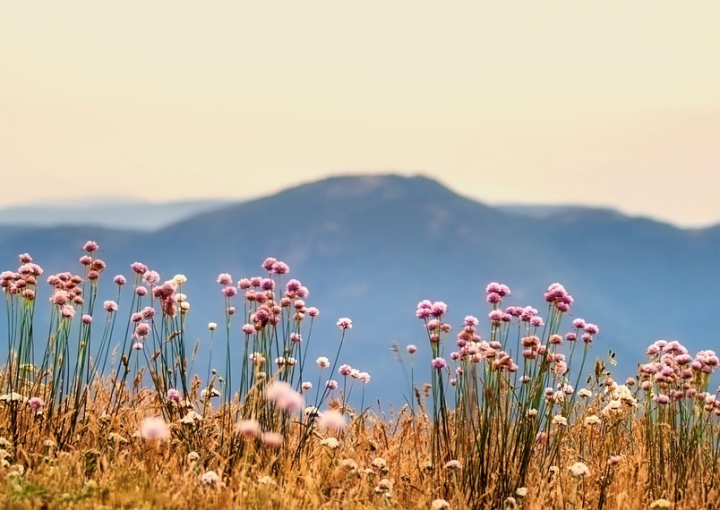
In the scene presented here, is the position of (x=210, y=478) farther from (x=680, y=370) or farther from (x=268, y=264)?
(x=680, y=370)

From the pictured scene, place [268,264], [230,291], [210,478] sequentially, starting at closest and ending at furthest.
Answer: [210,478] < [268,264] < [230,291]

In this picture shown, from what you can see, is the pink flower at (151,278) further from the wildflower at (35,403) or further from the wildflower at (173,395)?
the wildflower at (35,403)

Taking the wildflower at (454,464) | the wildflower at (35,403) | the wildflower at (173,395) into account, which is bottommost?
the wildflower at (454,464)

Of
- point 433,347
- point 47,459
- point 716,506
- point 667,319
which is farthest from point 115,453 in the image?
point 667,319

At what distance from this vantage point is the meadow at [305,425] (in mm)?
4402

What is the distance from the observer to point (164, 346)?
17.4 feet

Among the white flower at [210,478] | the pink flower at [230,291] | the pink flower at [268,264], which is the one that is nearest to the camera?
the white flower at [210,478]

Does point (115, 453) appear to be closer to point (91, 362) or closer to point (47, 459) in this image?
point (47, 459)

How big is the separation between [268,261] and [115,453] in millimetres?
1238

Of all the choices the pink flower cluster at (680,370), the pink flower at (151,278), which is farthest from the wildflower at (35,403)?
the pink flower cluster at (680,370)

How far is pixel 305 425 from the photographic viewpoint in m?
4.99

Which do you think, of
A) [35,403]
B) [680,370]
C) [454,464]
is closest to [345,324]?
[454,464]

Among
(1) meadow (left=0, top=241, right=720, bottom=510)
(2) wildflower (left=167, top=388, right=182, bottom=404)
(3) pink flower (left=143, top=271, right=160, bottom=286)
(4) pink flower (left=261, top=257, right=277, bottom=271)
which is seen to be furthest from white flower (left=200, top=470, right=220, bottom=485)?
(3) pink flower (left=143, top=271, right=160, bottom=286)

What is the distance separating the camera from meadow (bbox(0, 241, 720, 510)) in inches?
173
